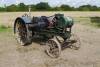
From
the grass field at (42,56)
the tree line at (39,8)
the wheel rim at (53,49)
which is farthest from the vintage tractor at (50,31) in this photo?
the tree line at (39,8)

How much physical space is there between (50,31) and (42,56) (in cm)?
113

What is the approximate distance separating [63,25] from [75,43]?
1.40 m

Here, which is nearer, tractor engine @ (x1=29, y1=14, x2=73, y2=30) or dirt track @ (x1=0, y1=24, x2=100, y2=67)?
dirt track @ (x1=0, y1=24, x2=100, y2=67)

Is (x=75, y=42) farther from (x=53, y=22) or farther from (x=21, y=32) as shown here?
(x=21, y=32)

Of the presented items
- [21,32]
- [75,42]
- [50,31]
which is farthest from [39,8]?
[50,31]

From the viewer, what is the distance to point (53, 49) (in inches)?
462

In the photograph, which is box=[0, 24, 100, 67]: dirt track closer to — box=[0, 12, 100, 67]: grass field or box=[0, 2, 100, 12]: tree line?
box=[0, 12, 100, 67]: grass field

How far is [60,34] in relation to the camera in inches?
476

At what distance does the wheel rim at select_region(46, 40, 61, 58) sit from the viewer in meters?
11.5

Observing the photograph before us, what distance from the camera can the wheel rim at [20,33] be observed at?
43.9 feet

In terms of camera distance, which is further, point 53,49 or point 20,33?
point 20,33

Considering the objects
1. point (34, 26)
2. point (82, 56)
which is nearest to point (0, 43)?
point (34, 26)

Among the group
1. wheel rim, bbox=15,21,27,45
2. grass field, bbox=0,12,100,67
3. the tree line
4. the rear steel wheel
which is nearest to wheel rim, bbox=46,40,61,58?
grass field, bbox=0,12,100,67

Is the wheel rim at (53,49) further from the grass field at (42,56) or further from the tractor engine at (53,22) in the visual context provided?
the tractor engine at (53,22)
